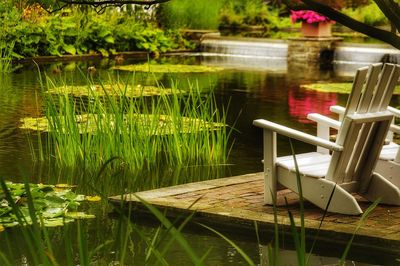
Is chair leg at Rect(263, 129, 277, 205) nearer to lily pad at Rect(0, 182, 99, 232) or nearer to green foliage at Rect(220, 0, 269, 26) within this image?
lily pad at Rect(0, 182, 99, 232)

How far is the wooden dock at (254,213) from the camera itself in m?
6.29

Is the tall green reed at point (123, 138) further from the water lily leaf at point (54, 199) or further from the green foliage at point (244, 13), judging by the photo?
the green foliage at point (244, 13)

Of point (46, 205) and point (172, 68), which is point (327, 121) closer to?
point (46, 205)

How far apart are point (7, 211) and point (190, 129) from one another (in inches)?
108

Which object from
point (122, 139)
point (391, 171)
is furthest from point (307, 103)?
point (391, 171)

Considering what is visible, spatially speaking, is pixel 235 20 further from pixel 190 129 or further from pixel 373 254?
pixel 373 254

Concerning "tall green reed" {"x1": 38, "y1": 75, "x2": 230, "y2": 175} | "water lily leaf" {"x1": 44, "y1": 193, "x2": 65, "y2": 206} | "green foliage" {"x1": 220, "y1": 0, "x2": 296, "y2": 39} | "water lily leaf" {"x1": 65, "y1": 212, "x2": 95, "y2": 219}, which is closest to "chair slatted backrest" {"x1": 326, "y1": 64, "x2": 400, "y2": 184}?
"water lily leaf" {"x1": 65, "y1": 212, "x2": 95, "y2": 219}

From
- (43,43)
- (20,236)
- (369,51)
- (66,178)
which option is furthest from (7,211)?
(369,51)

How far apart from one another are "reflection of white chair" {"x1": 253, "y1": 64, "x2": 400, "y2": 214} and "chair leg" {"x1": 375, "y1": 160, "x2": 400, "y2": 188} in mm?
355

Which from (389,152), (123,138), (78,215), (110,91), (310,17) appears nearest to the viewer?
(78,215)

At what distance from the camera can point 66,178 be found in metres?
8.60

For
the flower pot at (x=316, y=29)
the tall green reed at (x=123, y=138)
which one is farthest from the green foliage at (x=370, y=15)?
the tall green reed at (x=123, y=138)

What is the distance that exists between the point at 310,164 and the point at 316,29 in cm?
1754

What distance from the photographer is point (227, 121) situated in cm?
1304
